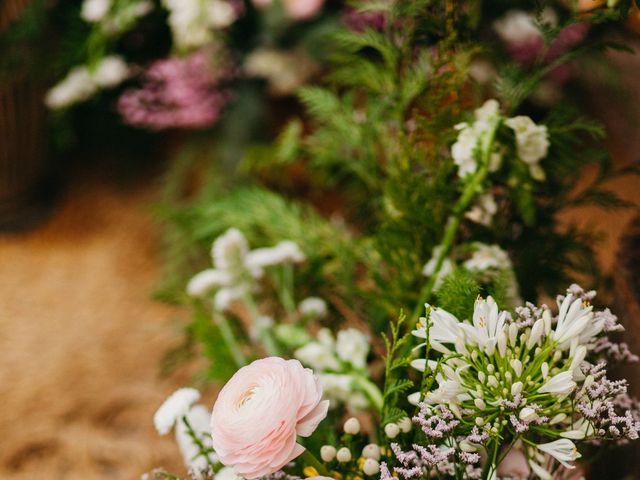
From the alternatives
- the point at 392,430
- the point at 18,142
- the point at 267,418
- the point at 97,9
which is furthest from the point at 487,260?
the point at 18,142

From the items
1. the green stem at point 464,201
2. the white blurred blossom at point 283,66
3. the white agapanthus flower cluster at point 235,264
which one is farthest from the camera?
the white blurred blossom at point 283,66

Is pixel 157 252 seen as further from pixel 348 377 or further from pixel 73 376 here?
pixel 348 377

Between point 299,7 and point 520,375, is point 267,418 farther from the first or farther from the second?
point 299,7

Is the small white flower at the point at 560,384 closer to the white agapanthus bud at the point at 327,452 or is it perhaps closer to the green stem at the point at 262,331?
the white agapanthus bud at the point at 327,452

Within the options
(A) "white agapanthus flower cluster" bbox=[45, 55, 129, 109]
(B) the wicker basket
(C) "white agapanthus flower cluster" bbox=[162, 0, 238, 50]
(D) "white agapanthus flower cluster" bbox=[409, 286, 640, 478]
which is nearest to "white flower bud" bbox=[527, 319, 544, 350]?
(D) "white agapanthus flower cluster" bbox=[409, 286, 640, 478]

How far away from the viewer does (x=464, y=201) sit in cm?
72

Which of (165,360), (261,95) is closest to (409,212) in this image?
Answer: (165,360)

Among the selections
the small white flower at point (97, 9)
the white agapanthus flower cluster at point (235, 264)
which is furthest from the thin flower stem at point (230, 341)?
the small white flower at point (97, 9)

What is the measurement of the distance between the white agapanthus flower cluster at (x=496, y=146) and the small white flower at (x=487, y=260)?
0.09m

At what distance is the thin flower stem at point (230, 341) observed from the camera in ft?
2.84

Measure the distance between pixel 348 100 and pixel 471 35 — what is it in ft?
0.82

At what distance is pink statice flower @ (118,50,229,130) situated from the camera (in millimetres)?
1513

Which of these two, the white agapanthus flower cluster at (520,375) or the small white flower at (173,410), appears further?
the small white flower at (173,410)

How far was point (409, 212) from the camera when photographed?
0.76m
